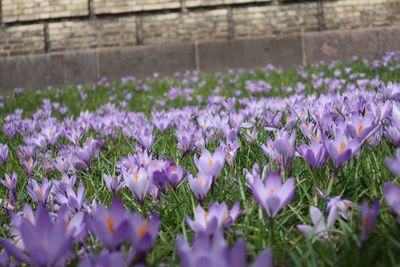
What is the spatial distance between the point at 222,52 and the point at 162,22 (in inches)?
55.8

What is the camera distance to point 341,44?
8.45m

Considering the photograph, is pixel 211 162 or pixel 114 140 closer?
pixel 211 162

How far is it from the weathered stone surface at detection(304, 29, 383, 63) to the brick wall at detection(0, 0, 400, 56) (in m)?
0.24

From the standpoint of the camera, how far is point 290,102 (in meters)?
2.95

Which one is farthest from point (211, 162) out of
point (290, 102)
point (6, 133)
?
point (6, 133)

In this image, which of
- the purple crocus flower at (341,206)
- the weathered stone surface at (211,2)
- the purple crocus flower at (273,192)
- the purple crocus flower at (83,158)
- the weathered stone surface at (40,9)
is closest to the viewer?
the purple crocus flower at (273,192)

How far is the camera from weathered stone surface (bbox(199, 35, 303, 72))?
855 centimetres

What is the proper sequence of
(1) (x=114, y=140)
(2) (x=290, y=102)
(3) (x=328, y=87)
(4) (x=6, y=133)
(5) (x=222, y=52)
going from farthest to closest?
(5) (x=222, y=52) → (3) (x=328, y=87) → (4) (x=6, y=133) → (2) (x=290, y=102) → (1) (x=114, y=140)

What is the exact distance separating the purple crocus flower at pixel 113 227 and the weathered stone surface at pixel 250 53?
809 cm

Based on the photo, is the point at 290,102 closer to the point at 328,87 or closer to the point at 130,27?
the point at 328,87

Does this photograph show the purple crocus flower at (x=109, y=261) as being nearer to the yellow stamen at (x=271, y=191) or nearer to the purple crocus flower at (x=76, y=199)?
the yellow stamen at (x=271, y=191)

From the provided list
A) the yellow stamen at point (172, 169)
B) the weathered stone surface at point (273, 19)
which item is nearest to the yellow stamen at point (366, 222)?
the yellow stamen at point (172, 169)

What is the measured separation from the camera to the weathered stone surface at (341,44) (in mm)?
8352

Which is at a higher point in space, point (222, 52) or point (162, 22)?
point (162, 22)
